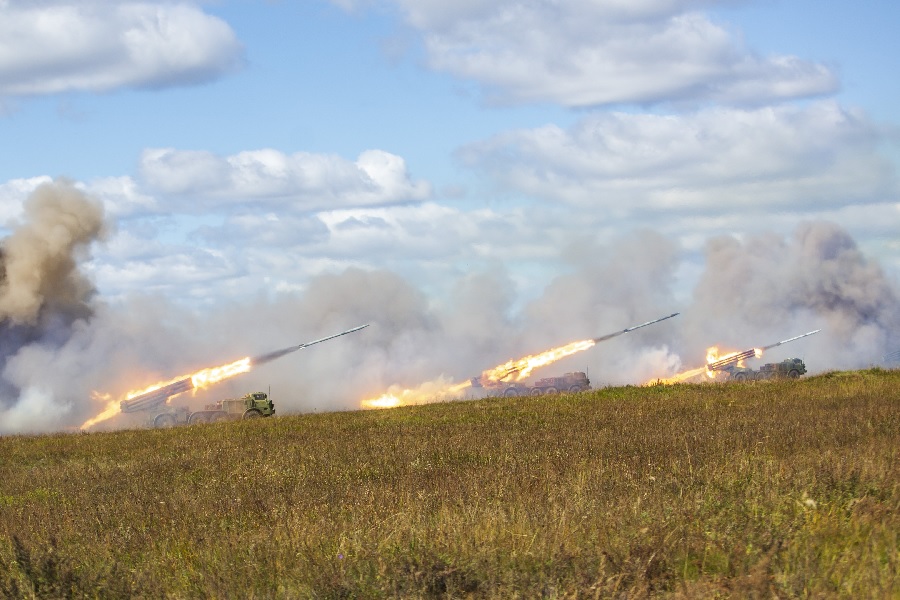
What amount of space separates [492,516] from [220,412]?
4292 cm

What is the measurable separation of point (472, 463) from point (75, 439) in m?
18.2

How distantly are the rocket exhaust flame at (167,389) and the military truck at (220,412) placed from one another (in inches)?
26.3

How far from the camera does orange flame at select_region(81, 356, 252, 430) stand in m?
56.1

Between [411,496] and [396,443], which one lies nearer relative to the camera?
[411,496]

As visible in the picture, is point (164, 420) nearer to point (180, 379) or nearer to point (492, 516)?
point (180, 379)

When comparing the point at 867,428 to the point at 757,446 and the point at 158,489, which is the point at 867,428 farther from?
the point at 158,489

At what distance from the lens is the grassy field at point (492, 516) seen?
8070 mm

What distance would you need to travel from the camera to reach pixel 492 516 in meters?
10.1

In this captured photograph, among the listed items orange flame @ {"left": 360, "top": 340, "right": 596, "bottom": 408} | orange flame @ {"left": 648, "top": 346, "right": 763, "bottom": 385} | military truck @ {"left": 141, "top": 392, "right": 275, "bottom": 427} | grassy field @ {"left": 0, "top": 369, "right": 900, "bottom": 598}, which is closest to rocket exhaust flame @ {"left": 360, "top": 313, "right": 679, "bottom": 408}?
orange flame @ {"left": 360, "top": 340, "right": 596, "bottom": 408}

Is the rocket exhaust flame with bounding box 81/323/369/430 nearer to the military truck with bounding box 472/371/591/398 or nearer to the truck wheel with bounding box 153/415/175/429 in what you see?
the truck wheel with bounding box 153/415/175/429

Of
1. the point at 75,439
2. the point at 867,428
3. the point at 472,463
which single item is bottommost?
the point at 867,428

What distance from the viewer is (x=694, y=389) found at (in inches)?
1344

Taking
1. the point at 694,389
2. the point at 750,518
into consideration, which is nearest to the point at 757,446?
the point at 750,518

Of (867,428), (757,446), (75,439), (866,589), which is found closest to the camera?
(866,589)
